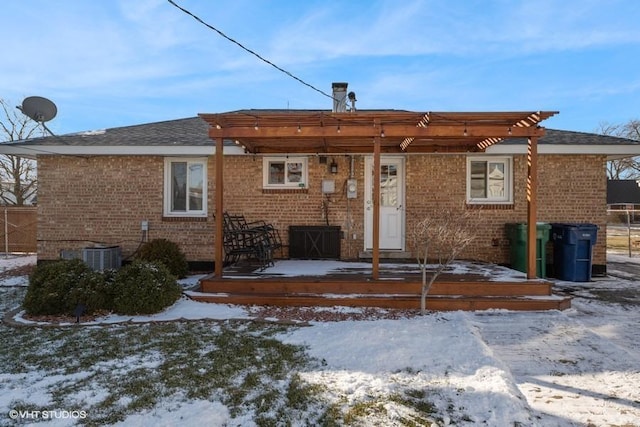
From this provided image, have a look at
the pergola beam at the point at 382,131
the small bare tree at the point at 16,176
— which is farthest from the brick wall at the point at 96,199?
the small bare tree at the point at 16,176

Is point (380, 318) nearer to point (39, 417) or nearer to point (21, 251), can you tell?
point (39, 417)

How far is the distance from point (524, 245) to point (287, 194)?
198 inches

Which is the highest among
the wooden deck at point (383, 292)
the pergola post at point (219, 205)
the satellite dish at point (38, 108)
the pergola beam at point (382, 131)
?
the satellite dish at point (38, 108)

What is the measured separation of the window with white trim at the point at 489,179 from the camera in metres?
8.71

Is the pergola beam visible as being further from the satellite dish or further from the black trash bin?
the satellite dish

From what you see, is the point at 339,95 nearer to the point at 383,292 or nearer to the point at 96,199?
the point at 383,292

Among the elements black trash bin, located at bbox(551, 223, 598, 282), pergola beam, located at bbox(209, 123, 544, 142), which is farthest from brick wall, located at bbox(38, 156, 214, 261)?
black trash bin, located at bbox(551, 223, 598, 282)

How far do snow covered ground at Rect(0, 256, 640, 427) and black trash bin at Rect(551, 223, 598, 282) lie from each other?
2.34m

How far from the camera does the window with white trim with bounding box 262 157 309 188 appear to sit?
8.87 meters

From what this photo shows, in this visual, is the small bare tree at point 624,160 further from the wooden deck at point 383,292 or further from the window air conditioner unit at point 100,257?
the window air conditioner unit at point 100,257

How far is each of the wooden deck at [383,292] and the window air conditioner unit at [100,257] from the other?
310 cm

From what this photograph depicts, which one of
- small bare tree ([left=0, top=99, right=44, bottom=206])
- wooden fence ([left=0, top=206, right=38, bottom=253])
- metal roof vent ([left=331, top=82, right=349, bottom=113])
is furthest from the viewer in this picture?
small bare tree ([left=0, top=99, right=44, bottom=206])

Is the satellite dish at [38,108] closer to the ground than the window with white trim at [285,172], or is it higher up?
higher up

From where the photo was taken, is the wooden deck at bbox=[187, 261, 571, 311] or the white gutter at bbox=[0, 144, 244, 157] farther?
the white gutter at bbox=[0, 144, 244, 157]
